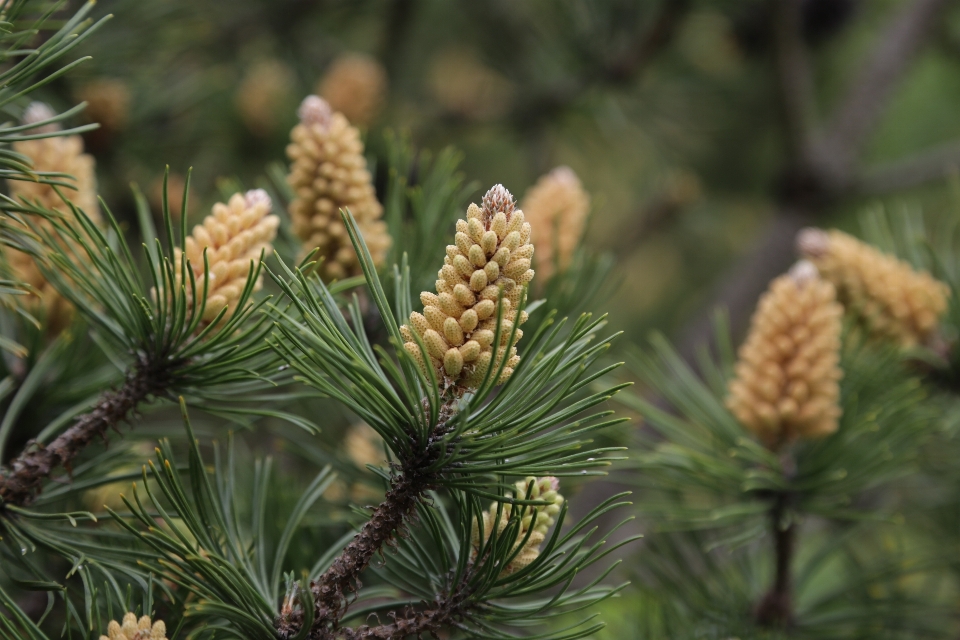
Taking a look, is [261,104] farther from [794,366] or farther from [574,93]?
[794,366]

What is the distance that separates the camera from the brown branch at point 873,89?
1.59 metres

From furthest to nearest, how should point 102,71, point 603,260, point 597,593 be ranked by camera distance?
point 102,71, point 603,260, point 597,593

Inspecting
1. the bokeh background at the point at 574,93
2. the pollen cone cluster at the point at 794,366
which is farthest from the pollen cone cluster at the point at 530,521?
the bokeh background at the point at 574,93

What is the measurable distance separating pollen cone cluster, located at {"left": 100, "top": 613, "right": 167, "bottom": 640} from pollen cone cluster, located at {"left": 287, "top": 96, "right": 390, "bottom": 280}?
12.0 inches

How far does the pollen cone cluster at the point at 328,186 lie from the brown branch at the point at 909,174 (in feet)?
3.98

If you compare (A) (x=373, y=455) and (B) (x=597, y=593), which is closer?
(B) (x=597, y=593)

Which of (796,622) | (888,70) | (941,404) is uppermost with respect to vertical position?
(888,70)

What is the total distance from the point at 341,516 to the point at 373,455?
7.9 inches

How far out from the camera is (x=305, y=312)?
45cm

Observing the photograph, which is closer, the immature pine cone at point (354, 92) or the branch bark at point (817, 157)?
the immature pine cone at point (354, 92)

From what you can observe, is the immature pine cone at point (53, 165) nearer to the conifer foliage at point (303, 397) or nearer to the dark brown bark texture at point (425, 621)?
the conifer foliage at point (303, 397)

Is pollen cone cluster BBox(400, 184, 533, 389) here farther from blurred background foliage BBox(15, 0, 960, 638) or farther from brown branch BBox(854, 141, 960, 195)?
brown branch BBox(854, 141, 960, 195)

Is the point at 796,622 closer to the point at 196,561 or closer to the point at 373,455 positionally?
the point at 373,455

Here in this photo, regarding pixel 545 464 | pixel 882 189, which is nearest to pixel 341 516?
pixel 545 464
